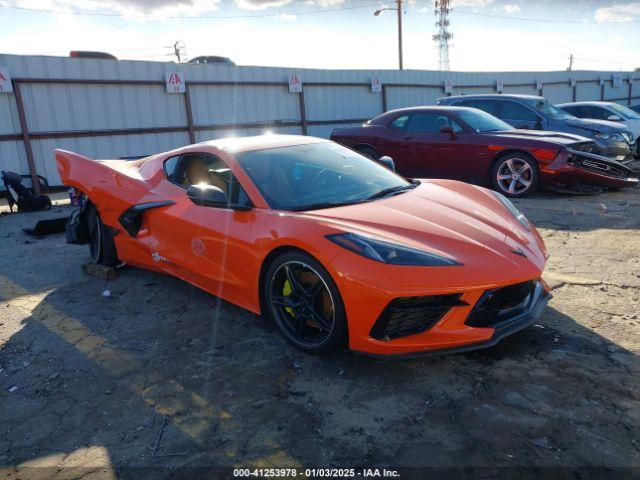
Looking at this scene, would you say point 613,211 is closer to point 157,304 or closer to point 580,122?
point 580,122

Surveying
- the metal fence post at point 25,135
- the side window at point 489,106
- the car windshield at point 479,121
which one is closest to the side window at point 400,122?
the car windshield at point 479,121

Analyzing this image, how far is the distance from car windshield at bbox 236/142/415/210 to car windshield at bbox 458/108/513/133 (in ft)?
15.3

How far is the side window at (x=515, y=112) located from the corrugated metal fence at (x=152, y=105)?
6.87m

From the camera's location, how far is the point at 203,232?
3.60m

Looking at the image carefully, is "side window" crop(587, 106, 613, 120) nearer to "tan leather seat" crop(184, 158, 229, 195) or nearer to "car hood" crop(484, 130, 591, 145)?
"car hood" crop(484, 130, 591, 145)

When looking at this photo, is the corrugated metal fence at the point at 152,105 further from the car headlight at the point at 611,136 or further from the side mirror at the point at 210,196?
the car headlight at the point at 611,136

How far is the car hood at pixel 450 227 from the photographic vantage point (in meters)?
2.77

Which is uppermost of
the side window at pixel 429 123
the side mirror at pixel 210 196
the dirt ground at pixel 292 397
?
the side window at pixel 429 123

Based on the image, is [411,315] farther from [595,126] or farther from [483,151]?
[595,126]

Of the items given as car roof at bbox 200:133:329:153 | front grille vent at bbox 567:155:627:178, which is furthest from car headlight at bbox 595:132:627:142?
car roof at bbox 200:133:329:153

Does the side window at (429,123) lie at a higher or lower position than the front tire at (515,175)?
higher

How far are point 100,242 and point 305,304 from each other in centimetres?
288

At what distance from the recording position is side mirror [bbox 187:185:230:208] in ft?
11.1

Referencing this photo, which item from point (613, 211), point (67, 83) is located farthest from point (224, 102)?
point (613, 211)
